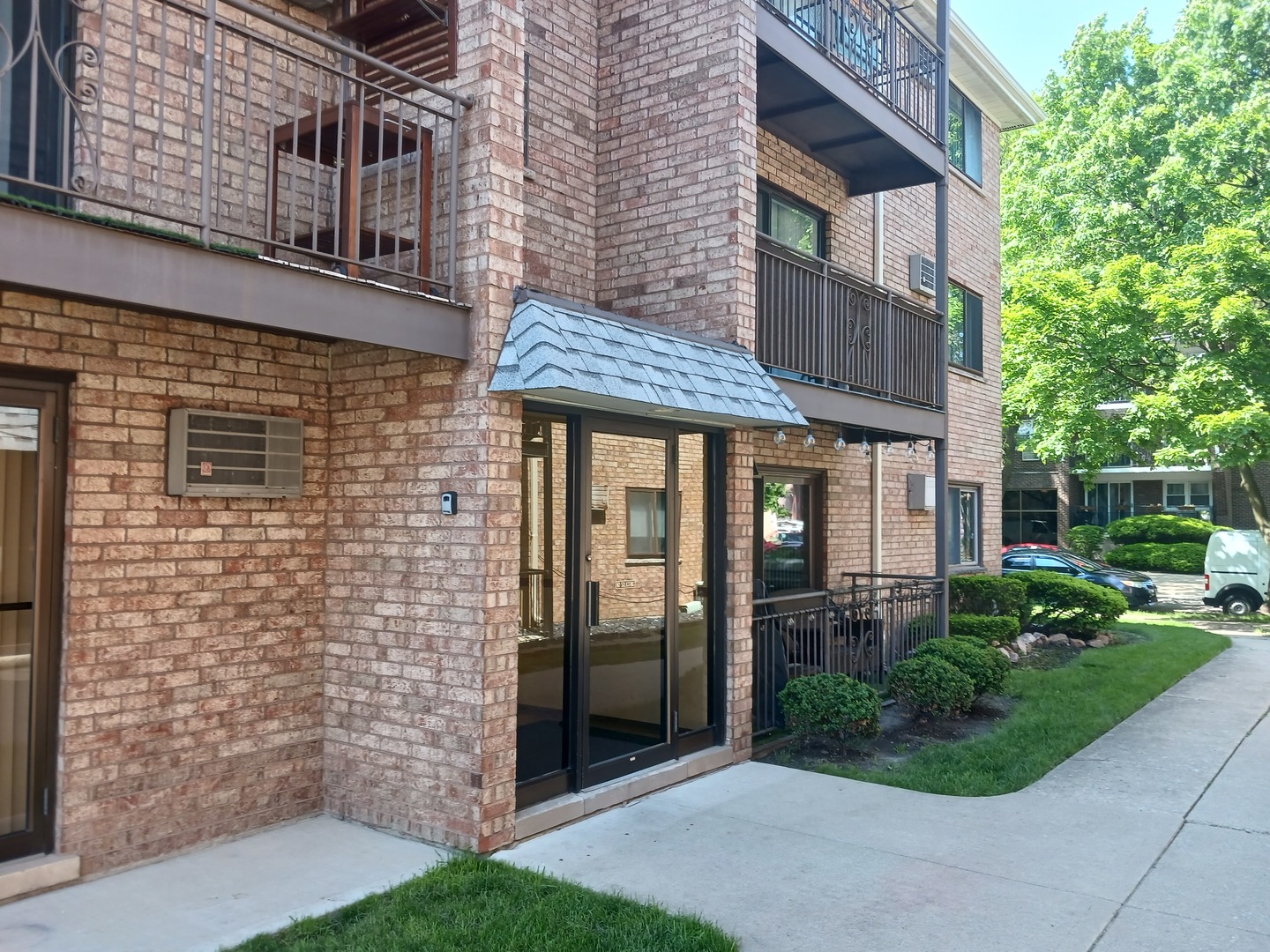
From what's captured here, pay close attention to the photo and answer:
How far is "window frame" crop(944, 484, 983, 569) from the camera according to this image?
1431cm

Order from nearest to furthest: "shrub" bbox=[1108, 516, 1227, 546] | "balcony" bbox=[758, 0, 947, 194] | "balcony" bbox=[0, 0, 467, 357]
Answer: "balcony" bbox=[0, 0, 467, 357] < "balcony" bbox=[758, 0, 947, 194] < "shrub" bbox=[1108, 516, 1227, 546]

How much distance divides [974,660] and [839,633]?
4.17 feet

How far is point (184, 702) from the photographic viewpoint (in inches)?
205

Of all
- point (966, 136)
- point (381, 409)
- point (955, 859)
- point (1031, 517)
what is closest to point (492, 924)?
point (955, 859)

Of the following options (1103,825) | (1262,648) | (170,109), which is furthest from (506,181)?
(1262,648)

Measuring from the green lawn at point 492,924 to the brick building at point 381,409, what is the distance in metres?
0.59

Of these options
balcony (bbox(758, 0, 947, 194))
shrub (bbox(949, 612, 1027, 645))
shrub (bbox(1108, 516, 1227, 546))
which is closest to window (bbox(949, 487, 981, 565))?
shrub (bbox(949, 612, 1027, 645))

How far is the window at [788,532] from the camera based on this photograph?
32.0ft

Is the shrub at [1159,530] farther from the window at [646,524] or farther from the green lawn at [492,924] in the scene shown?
the green lawn at [492,924]

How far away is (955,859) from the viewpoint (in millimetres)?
5391

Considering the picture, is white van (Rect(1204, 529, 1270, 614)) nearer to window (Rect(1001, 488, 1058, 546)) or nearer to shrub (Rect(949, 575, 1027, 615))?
shrub (Rect(949, 575, 1027, 615))

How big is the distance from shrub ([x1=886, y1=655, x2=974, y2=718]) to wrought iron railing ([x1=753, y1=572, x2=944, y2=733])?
1.76 feet

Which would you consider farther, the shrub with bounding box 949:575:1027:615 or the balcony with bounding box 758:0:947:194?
the shrub with bounding box 949:575:1027:615

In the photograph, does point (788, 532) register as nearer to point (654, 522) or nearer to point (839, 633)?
point (839, 633)
